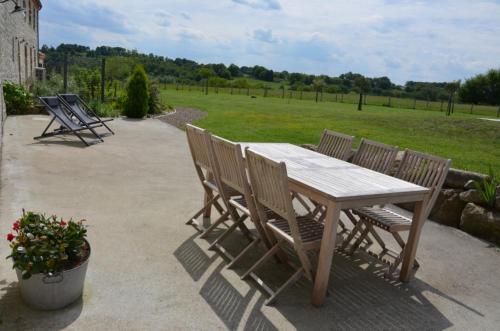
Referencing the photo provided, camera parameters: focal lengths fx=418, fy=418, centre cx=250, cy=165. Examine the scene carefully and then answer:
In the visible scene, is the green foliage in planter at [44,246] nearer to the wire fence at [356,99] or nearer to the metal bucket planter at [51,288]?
the metal bucket planter at [51,288]

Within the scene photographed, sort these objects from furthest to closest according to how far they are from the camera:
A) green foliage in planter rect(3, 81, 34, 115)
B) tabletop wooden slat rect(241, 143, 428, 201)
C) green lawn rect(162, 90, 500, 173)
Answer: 1. green foliage in planter rect(3, 81, 34, 115)
2. green lawn rect(162, 90, 500, 173)
3. tabletop wooden slat rect(241, 143, 428, 201)

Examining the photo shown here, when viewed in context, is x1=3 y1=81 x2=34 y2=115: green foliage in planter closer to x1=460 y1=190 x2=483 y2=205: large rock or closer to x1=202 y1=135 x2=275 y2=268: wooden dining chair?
x1=202 y1=135 x2=275 y2=268: wooden dining chair

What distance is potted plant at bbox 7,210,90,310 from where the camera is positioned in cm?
256

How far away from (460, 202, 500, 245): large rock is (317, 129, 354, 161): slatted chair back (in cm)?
158

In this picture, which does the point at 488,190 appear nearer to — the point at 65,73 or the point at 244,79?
the point at 65,73

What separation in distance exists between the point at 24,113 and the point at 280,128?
7.72 meters

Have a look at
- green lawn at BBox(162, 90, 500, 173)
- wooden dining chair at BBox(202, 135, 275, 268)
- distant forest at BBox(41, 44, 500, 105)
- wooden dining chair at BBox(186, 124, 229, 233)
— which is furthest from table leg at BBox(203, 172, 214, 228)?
distant forest at BBox(41, 44, 500, 105)

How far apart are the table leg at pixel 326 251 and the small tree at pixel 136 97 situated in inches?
469

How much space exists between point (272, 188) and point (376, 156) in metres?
1.84

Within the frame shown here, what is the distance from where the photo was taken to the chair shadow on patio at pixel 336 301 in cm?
287

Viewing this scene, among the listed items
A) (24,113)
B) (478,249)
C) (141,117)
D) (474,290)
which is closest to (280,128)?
(141,117)

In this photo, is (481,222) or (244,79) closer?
(481,222)

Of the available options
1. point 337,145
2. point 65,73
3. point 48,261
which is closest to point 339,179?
point 337,145

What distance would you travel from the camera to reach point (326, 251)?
2.93 meters
